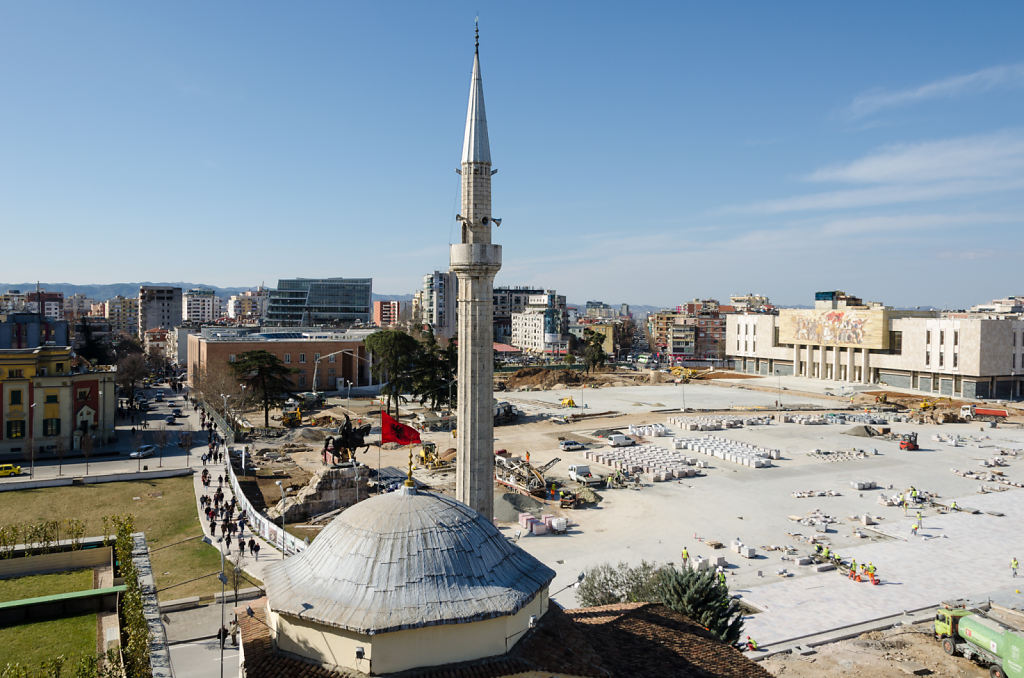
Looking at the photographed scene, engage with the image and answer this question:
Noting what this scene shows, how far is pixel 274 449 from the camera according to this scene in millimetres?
50938

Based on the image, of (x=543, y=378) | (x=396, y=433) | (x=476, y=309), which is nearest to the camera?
(x=396, y=433)

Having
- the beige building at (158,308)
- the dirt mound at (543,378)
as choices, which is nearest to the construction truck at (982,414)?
the dirt mound at (543,378)

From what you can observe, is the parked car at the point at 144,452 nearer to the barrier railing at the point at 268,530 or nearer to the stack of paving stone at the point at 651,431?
the barrier railing at the point at 268,530

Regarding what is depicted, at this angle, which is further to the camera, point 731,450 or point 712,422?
point 712,422

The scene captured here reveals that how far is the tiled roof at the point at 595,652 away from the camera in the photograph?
11.6m

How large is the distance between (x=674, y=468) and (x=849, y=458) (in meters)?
15.7

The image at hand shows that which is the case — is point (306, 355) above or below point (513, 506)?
above

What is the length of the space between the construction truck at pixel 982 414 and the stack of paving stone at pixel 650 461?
1491 inches

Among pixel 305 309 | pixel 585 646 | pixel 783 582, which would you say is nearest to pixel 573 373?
pixel 305 309

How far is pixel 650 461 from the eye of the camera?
156 feet

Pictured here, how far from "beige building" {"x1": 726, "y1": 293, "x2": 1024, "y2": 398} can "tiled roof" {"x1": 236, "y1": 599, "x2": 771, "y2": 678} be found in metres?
80.9

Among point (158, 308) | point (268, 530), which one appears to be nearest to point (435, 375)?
point (268, 530)

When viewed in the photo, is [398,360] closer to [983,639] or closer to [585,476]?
[585,476]

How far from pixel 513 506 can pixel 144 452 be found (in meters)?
26.4
